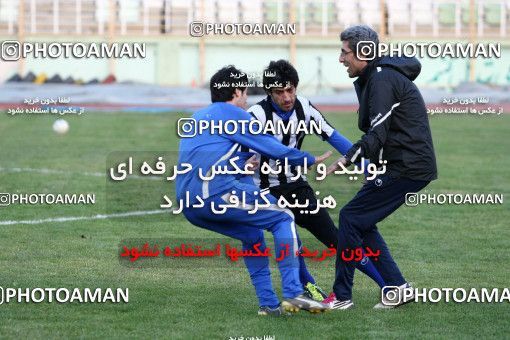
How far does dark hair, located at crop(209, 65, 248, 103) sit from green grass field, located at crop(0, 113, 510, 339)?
6.00 ft

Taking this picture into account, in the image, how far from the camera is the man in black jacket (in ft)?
31.9

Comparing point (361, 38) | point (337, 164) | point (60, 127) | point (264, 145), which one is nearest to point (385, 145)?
point (337, 164)

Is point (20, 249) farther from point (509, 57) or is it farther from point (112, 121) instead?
point (509, 57)

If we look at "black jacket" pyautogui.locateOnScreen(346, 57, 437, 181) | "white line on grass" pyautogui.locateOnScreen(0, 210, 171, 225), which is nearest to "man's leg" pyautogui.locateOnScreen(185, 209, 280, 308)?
"black jacket" pyautogui.locateOnScreen(346, 57, 437, 181)

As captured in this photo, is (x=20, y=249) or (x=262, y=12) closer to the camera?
(x=20, y=249)

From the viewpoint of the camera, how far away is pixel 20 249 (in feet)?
42.2

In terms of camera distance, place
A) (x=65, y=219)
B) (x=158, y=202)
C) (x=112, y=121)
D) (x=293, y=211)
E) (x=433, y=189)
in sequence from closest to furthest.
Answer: (x=293, y=211)
(x=65, y=219)
(x=158, y=202)
(x=433, y=189)
(x=112, y=121)

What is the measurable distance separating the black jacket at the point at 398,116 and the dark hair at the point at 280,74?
0.64 metres

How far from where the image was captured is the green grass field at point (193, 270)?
9211mm

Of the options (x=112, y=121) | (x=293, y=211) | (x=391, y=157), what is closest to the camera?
(x=391, y=157)

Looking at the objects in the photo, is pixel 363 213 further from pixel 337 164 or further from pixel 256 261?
pixel 256 261

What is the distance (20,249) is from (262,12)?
37074 mm

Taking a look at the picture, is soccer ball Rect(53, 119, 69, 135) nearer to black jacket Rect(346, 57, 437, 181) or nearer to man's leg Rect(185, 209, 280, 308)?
man's leg Rect(185, 209, 280, 308)

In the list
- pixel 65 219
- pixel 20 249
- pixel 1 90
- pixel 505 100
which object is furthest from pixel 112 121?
pixel 20 249
